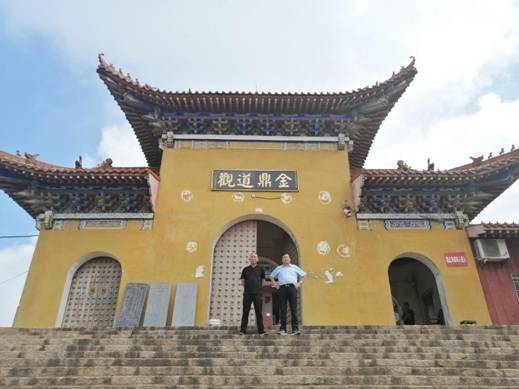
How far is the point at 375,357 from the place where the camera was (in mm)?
5383

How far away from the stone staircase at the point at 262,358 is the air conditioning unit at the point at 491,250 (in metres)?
3.34

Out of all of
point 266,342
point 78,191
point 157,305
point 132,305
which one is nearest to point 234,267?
point 157,305

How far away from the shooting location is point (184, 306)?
28.2 ft

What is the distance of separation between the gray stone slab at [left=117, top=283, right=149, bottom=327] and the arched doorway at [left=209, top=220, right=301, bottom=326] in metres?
1.48

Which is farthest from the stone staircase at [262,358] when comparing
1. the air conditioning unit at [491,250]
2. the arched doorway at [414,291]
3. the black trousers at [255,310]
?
the arched doorway at [414,291]

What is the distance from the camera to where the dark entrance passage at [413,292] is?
1190 centimetres

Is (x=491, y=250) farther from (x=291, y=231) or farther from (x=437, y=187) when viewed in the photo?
(x=291, y=231)

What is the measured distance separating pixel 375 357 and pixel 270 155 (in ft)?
20.4

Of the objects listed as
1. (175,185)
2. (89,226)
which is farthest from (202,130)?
(89,226)

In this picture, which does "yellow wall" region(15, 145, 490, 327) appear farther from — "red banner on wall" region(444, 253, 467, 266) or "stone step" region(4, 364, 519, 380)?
"stone step" region(4, 364, 519, 380)

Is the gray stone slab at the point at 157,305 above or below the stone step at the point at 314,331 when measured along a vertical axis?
above

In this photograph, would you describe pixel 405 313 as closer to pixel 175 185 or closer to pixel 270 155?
pixel 270 155

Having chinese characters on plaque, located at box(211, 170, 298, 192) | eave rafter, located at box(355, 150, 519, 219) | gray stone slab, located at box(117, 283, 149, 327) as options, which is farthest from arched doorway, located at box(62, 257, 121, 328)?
eave rafter, located at box(355, 150, 519, 219)

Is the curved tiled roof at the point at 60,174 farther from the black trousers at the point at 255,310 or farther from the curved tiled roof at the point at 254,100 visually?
the black trousers at the point at 255,310
